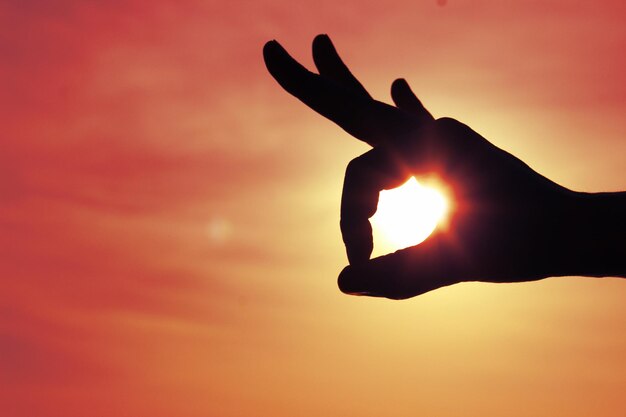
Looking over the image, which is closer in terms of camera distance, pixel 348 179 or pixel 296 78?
pixel 296 78

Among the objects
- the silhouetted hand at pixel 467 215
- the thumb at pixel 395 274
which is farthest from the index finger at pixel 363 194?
the thumb at pixel 395 274

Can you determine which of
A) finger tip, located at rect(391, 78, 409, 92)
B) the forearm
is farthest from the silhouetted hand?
finger tip, located at rect(391, 78, 409, 92)

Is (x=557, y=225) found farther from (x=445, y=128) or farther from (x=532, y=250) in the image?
(x=445, y=128)

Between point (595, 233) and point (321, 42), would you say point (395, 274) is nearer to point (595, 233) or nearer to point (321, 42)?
point (595, 233)

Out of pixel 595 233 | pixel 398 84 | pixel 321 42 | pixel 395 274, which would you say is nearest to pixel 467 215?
pixel 395 274

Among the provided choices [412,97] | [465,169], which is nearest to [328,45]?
[412,97]

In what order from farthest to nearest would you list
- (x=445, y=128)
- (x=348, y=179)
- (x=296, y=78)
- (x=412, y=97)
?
(x=412, y=97)
(x=348, y=179)
(x=445, y=128)
(x=296, y=78)

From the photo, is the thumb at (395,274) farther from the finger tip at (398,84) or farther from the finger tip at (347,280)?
the finger tip at (398,84)
